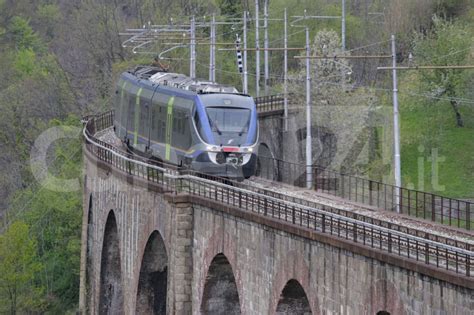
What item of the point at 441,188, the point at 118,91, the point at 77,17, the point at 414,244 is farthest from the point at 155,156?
the point at 77,17

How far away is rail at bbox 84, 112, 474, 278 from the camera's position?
30.0 meters

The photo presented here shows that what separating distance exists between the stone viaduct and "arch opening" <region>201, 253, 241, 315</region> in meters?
0.03

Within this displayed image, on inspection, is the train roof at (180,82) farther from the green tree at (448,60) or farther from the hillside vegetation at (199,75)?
the green tree at (448,60)

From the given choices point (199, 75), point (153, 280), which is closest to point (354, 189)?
point (153, 280)

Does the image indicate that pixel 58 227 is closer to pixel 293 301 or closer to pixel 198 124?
pixel 198 124

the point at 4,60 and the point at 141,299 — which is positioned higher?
the point at 4,60

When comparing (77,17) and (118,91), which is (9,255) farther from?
(77,17)

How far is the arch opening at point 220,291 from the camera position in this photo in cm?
4241

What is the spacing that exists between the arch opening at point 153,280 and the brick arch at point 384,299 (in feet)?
59.5

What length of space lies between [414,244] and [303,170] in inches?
1167

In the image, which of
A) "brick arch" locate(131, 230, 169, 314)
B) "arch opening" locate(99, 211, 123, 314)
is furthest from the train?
"arch opening" locate(99, 211, 123, 314)

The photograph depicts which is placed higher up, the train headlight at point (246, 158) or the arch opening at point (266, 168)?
the train headlight at point (246, 158)

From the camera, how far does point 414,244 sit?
104ft

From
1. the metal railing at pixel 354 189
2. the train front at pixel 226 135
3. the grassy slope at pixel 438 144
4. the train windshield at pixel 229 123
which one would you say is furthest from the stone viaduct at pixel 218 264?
the grassy slope at pixel 438 144
